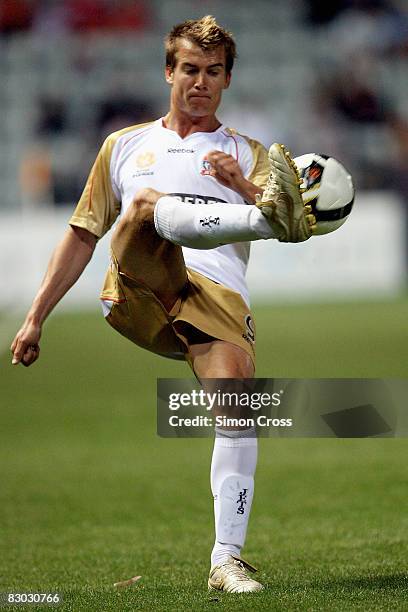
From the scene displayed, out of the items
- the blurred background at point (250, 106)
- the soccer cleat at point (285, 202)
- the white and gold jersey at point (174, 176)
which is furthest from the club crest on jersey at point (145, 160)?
the blurred background at point (250, 106)

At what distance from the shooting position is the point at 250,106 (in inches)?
867

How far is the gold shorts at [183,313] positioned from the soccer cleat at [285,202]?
75 cm

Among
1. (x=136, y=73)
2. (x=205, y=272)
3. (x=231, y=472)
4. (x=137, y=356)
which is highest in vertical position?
(x=136, y=73)

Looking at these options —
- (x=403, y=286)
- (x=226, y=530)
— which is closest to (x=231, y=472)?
(x=226, y=530)

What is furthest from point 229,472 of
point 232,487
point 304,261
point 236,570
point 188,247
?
point 304,261

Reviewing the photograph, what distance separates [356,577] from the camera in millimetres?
4828

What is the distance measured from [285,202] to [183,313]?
90 centimetres

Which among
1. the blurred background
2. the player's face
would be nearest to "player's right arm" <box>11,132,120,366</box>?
the player's face

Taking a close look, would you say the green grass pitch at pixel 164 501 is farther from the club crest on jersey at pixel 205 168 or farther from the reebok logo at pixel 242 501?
the club crest on jersey at pixel 205 168

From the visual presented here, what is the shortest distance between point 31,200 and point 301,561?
1522 centimetres

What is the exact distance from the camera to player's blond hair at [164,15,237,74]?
196 inches

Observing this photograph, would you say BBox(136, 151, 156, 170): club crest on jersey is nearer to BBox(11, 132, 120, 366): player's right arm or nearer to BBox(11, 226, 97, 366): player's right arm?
BBox(11, 132, 120, 366): player's right arm

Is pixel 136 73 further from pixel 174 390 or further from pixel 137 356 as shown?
pixel 174 390

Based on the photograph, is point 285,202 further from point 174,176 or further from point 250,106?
point 250,106
